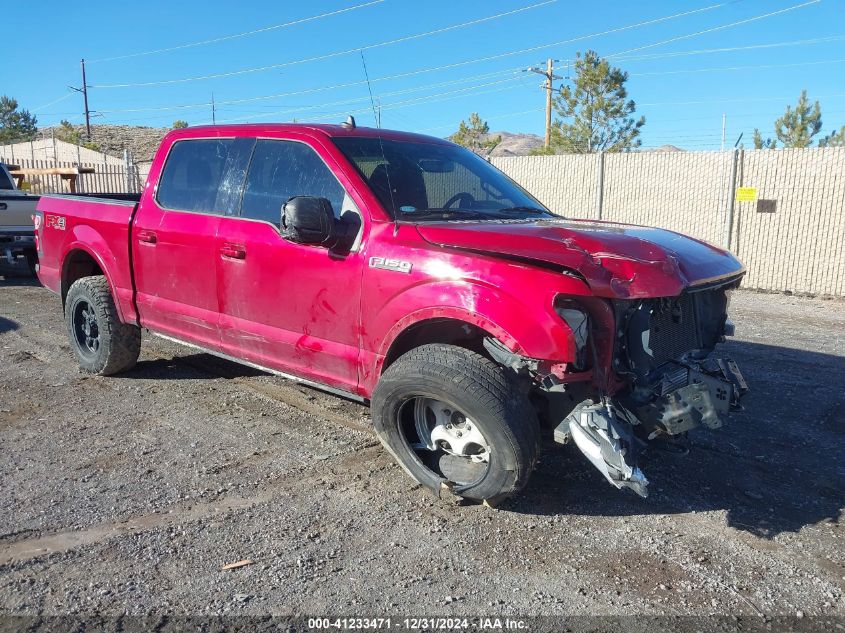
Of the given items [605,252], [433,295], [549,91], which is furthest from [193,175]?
[549,91]

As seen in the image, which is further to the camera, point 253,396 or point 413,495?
point 253,396

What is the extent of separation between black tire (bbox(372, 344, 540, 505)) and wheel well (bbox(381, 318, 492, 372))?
153 mm

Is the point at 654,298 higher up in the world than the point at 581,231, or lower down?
lower down

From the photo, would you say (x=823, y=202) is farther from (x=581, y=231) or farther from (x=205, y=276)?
(x=205, y=276)

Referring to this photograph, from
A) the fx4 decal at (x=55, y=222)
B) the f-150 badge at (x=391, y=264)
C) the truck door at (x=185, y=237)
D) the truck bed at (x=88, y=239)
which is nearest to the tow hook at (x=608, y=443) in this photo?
the f-150 badge at (x=391, y=264)

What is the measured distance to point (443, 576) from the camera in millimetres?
3047

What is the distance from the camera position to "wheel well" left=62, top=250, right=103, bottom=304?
621 centimetres

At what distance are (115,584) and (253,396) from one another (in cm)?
262

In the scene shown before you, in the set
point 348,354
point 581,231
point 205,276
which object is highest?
point 581,231

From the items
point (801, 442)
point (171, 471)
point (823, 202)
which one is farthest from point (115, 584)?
point (823, 202)

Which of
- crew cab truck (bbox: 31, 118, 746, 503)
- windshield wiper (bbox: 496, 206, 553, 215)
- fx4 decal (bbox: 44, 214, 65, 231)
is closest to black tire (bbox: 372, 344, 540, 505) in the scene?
crew cab truck (bbox: 31, 118, 746, 503)

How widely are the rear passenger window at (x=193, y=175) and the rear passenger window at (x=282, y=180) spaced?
1.17 feet

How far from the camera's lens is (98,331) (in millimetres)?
5961

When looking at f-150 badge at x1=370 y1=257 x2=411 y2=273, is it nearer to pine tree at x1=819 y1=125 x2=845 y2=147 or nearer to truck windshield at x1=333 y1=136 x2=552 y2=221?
truck windshield at x1=333 y1=136 x2=552 y2=221
